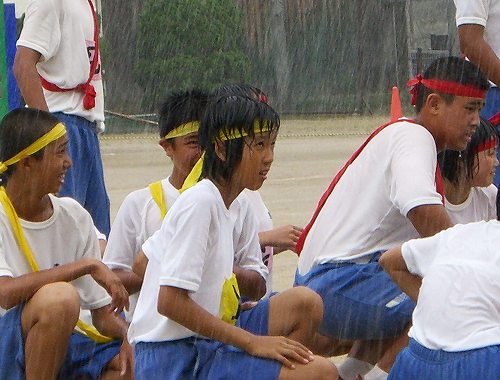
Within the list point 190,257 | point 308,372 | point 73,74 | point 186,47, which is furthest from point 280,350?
point 186,47

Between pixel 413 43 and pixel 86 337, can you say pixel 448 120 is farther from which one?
pixel 413 43

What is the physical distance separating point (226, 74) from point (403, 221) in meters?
21.8

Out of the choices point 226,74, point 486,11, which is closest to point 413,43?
point 226,74

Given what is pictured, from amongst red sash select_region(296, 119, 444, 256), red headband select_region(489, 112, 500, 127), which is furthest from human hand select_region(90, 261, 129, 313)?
red headband select_region(489, 112, 500, 127)

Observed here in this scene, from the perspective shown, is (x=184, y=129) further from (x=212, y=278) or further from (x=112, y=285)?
(x=212, y=278)

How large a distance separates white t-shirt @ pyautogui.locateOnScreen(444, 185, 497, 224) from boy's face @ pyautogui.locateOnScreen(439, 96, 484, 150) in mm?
331

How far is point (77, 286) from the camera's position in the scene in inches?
171

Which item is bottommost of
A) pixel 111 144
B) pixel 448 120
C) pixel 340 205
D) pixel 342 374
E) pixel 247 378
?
pixel 111 144

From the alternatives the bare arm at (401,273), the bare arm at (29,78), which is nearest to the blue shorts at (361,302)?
the bare arm at (401,273)

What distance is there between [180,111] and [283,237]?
691 mm

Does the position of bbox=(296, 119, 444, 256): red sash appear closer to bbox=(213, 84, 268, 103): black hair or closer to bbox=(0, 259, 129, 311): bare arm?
bbox=(213, 84, 268, 103): black hair

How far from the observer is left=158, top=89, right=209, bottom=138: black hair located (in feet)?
16.4

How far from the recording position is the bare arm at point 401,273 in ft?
12.2

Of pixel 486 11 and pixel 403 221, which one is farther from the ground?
pixel 486 11
